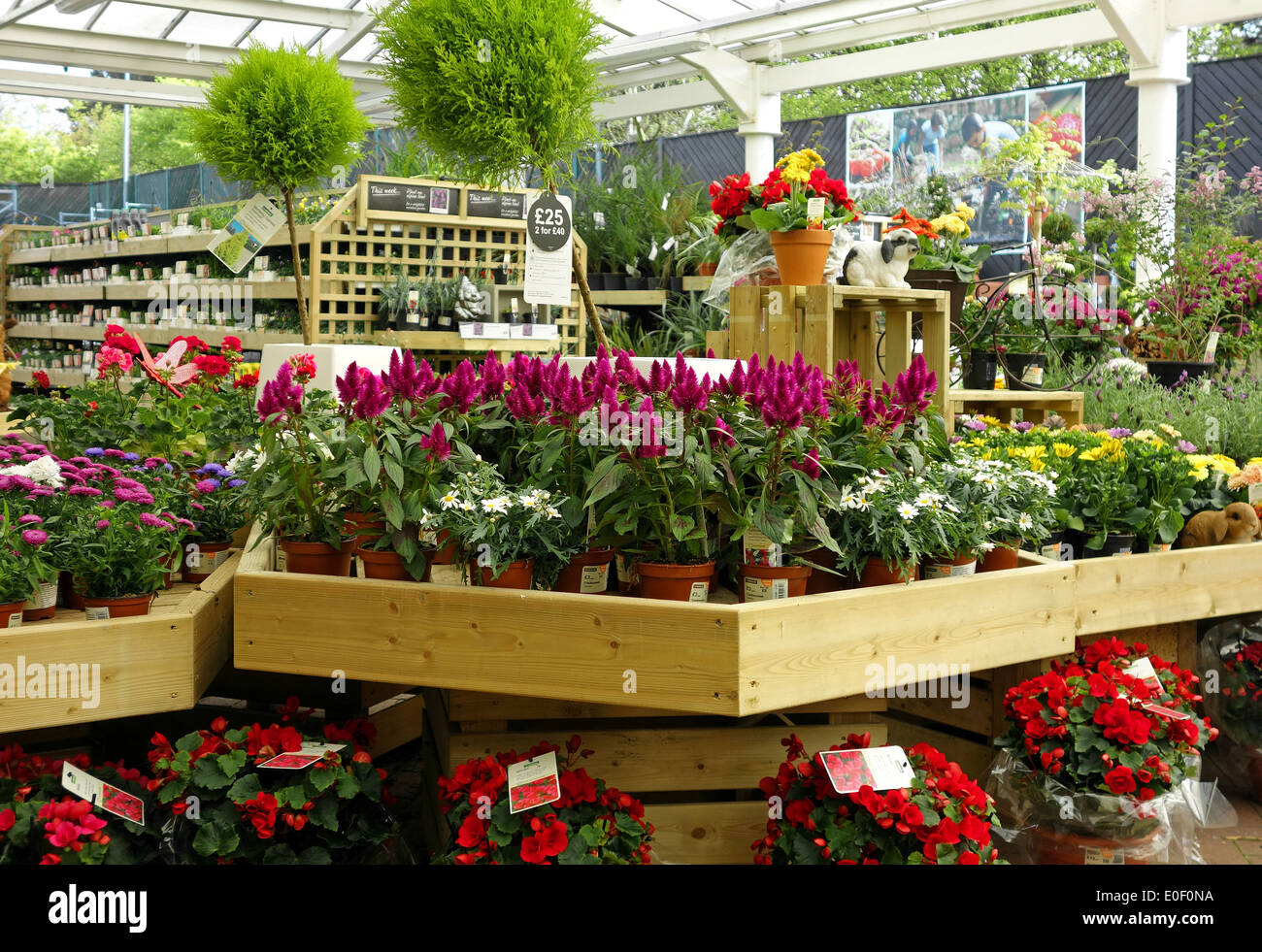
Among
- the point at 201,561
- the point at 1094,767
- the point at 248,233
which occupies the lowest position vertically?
the point at 1094,767

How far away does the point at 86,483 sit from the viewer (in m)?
2.42

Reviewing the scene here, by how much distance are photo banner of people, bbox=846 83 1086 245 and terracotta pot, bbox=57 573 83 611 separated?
26.6ft

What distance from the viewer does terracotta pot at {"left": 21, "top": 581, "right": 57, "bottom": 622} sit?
2.12 meters

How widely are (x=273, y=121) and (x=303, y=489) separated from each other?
152 centimetres

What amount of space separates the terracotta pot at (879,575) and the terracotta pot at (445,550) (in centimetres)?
80

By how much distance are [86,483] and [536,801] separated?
1242mm

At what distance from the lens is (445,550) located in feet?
6.93

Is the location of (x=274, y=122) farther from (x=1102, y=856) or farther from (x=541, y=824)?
(x=1102, y=856)

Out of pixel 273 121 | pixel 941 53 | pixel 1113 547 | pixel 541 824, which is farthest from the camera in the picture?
pixel 941 53

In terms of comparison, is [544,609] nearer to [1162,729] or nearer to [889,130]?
[1162,729]

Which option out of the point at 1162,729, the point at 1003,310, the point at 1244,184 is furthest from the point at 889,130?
the point at 1162,729

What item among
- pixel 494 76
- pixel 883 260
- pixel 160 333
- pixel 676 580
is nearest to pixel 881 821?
pixel 676 580

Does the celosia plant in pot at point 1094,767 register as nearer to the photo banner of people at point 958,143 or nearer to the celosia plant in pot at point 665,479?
the celosia plant in pot at point 665,479

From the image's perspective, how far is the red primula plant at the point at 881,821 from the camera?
200 cm
